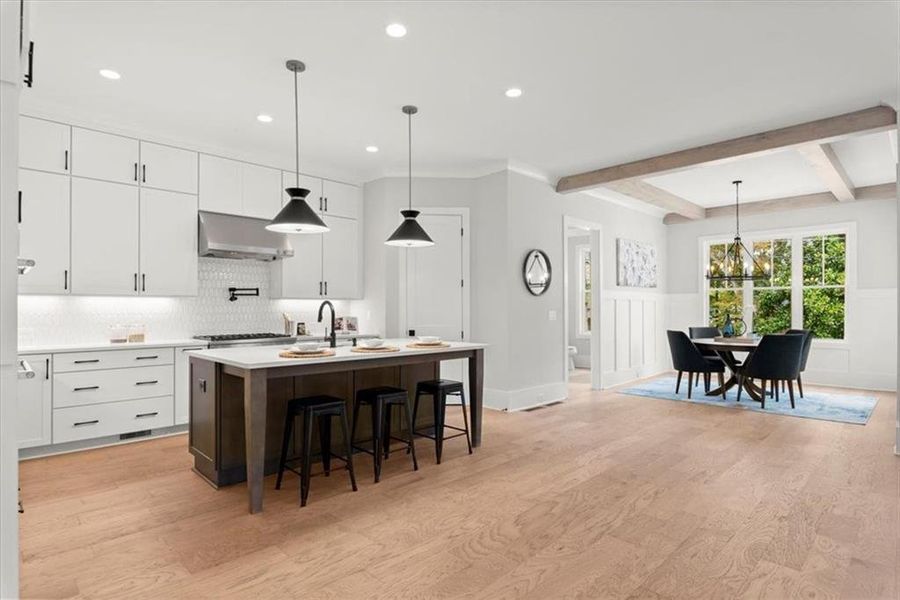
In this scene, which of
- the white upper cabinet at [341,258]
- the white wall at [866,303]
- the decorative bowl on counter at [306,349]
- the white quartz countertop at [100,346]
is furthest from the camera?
the white wall at [866,303]

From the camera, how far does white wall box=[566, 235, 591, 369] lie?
9.19 meters

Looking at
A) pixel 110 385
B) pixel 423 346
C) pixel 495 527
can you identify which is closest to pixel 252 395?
pixel 423 346

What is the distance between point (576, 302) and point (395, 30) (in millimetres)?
7122

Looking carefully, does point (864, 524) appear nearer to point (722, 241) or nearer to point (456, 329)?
point (456, 329)

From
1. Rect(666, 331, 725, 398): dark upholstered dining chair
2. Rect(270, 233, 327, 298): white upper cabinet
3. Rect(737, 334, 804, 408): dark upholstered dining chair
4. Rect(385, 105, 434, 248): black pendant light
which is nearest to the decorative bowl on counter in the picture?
Rect(385, 105, 434, 248): black pendant light

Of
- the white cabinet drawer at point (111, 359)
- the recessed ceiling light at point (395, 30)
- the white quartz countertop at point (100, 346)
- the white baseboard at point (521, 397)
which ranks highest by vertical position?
the recessed ceiling light at point (395, 30)

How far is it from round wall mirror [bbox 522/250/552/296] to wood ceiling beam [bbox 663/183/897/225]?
3.90m

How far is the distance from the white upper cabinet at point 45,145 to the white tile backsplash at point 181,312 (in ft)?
3.57

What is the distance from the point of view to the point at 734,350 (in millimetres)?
6070

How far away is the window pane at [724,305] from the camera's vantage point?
8219 mm

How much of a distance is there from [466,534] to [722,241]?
761cm

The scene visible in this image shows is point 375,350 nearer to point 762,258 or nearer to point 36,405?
point 36,405

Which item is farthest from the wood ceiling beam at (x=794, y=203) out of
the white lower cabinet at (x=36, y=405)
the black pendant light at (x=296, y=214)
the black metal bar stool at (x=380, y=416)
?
the white lower cabinet at (x=36, y=405)

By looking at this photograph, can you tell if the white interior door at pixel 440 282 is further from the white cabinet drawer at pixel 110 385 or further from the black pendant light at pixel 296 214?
the white cabinet drawer at pixel 110 385
